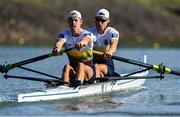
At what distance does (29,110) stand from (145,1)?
161 ft

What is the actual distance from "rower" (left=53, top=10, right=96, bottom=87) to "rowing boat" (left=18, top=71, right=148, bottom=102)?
0.24 m

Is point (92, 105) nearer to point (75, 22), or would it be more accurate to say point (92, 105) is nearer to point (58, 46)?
point (58, 46)

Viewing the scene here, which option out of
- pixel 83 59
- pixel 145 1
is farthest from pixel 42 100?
pixel 145 1

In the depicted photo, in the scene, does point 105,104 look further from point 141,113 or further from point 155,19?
point 155,19

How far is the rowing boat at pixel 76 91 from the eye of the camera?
16.3 metres

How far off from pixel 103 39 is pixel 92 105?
9.74ft

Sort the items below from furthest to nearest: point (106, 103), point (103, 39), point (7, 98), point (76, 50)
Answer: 1. point (103, 39)
2. point (76, 50)
3. point (7, 98)
4. point (106, 103)

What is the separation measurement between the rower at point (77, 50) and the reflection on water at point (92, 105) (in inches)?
22.7

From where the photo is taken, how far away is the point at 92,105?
53.6 ft

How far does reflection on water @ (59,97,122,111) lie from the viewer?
15.8m

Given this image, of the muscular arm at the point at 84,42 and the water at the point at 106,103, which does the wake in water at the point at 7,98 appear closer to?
the water at the point at 106,103

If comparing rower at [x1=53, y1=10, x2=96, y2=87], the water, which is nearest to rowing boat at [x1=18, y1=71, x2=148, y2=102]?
the water

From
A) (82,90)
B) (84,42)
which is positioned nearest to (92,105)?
(82,90)

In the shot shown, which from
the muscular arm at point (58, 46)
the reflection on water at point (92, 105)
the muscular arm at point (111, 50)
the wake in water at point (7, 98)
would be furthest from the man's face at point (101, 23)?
the wake in water at point (7, 98)
